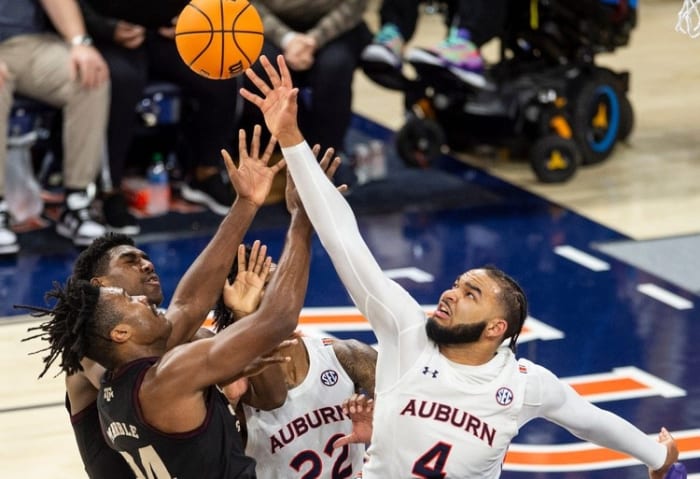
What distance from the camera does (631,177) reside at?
337 inches

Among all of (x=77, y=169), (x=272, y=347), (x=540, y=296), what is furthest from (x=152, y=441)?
(x=77, y=169)

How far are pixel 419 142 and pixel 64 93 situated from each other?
7.05ft

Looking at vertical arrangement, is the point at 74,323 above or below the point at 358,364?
above

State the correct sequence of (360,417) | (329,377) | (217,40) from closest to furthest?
(360,417)
(329,377)
(217,40)

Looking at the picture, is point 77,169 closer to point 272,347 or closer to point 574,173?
point 574,173

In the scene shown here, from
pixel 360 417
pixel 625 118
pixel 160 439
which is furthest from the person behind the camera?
pixel 625 118

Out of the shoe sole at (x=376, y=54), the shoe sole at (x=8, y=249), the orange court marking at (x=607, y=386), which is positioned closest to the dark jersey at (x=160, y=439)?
the orange court marking at (x=607, y=386)

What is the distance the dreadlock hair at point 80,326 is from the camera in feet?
12.6

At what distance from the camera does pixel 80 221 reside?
7379 mm

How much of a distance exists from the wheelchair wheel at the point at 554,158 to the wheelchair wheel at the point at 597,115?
0.19m

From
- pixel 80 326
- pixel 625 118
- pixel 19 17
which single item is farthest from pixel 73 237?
pixel 80 326

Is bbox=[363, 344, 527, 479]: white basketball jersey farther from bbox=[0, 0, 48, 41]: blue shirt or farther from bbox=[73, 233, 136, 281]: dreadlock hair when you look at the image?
bbox=[0, 0, 48, 41]: blue shirt

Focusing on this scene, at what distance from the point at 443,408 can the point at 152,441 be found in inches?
31.1

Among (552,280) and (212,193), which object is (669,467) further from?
(212,193)
